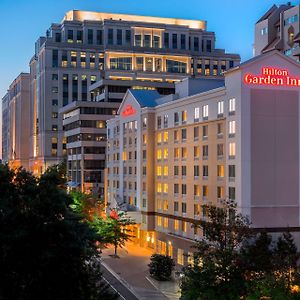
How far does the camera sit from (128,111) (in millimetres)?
90688

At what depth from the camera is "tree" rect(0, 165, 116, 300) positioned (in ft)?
80.3

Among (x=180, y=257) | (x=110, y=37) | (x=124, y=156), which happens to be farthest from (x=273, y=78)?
(x=110, y=37)

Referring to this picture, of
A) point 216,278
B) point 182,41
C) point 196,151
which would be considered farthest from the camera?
point 182,41

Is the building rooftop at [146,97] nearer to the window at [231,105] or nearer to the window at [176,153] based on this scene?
the window at [176,153]

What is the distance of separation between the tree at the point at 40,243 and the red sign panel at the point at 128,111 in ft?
203

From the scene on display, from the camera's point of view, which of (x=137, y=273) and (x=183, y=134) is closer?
(x=137, y=273)

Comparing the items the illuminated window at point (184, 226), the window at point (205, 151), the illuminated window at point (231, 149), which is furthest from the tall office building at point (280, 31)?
the illuminated window at point (231, 149)

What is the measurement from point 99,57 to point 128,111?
82830mm

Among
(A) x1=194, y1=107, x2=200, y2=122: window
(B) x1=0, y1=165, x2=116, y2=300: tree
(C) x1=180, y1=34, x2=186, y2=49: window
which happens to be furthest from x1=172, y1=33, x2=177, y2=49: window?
(B) x1=0, y1=165, x2=116, y2=300: tree

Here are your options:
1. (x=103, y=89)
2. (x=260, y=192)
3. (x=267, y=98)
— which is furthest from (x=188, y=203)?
(x=103, y=89)

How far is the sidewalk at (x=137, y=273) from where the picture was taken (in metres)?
57.2

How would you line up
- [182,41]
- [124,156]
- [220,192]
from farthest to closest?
[182,41] → [124,156] → [220,192]

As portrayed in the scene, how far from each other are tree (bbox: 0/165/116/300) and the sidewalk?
100ft

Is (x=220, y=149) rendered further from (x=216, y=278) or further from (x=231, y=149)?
(x=216, y=278)
